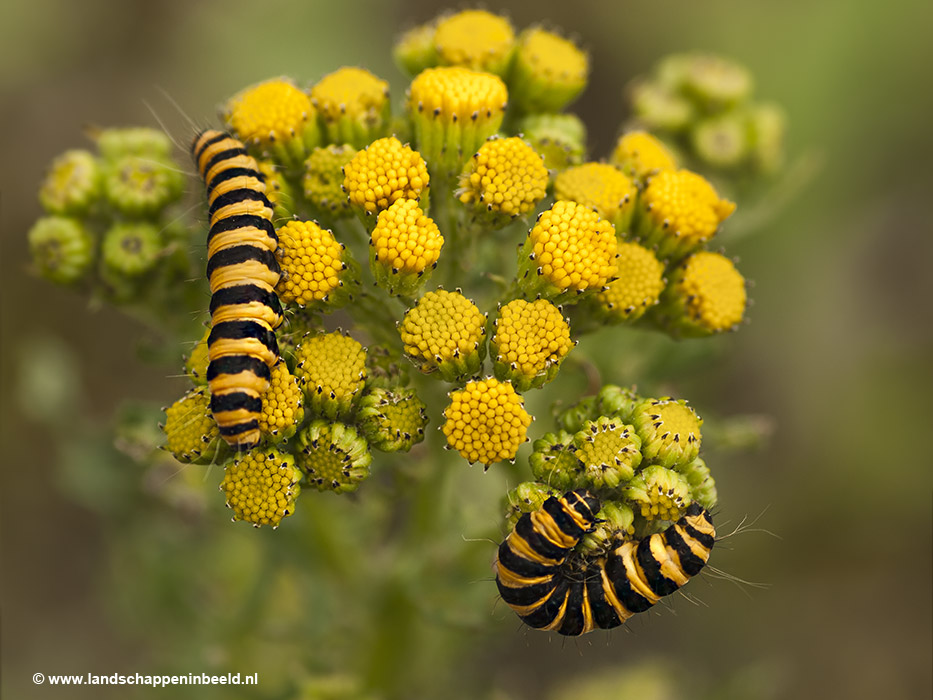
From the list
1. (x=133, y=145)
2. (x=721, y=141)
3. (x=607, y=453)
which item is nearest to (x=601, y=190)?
(x=607, y=453)

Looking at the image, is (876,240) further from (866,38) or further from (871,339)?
(866,38)

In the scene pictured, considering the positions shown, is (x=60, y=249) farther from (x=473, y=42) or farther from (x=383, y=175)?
(x=473, y=42)

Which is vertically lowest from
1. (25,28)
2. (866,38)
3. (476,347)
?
(476,347)

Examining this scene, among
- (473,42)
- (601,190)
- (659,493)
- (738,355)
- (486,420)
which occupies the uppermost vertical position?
(473,42)

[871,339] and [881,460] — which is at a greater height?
[871,339]

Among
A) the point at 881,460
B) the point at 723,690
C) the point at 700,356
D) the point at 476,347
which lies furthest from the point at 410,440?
the point at 881,460

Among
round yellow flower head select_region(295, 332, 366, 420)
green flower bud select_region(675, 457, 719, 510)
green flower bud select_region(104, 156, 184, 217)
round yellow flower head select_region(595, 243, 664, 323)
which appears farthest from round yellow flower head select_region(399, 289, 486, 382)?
green flower bud select_region(104, 156, 184, 217)

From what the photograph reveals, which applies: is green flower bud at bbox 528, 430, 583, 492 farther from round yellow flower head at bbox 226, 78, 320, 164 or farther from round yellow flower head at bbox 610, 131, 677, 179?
round yellow flower head at bbox 226, 78, 320, 164
